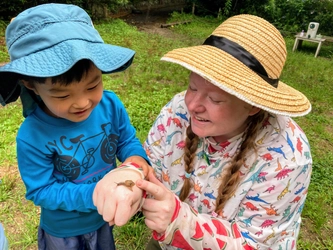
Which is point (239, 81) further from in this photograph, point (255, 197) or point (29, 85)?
point (29, 85)

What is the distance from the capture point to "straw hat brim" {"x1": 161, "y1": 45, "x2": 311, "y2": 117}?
1119 mm

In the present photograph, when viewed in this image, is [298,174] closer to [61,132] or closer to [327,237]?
[61,132]

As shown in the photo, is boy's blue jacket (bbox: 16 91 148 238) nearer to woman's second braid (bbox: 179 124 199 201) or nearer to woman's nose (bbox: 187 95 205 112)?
woman's second braid (bbox: 179 124 199 201)

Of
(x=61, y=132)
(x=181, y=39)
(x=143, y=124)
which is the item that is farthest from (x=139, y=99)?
(x=181, y=39)

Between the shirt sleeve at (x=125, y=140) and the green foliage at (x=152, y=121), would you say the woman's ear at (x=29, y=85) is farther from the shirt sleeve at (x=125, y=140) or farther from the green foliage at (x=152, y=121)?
the green foliage at (x=152, y=121)

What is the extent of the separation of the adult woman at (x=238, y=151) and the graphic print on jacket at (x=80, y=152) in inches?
10.5

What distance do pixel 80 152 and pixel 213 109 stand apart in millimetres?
599

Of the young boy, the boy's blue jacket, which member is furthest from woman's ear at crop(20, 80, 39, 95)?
the boy's blue jacket

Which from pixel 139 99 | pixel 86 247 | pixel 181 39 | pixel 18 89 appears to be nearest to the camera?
pixel 18 89

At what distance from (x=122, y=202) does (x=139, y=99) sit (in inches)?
132

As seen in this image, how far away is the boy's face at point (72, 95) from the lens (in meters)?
1.10

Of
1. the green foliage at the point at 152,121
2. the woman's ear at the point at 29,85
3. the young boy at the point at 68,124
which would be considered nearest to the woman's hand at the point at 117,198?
the young boy at the point at 68,124

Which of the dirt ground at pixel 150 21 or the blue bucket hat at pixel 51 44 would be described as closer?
the blue bucket hat at pixel 51 44

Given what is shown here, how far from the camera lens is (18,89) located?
1.24 metres
